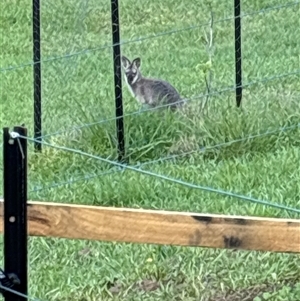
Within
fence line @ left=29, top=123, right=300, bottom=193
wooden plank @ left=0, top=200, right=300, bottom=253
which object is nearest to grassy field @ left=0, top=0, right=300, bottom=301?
fence line @ left=29, top=123, right=300, bottom=193

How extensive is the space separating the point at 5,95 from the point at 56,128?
178cm

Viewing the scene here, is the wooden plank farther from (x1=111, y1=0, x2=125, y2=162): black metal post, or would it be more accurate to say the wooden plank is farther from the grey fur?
the grey fur

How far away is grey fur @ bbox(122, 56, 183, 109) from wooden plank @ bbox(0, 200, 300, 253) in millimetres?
3957

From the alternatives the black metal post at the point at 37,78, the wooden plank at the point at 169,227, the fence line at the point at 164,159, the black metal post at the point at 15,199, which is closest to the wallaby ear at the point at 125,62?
the black metal post at the point at 37,78

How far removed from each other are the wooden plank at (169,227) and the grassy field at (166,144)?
150cm

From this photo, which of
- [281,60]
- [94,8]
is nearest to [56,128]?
[281,60]

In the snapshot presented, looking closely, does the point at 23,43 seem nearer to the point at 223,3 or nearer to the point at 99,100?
the point at 223,3

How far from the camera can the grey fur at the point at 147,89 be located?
293 inches

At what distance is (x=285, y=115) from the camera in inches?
282

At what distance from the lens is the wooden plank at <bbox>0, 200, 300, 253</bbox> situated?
10.8 ft

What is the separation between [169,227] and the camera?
334 centimetres

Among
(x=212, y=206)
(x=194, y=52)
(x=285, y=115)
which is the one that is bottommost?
(x=212, y=206)

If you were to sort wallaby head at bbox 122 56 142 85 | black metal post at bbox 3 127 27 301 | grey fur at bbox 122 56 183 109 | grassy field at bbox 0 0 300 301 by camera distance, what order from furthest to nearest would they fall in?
wallaby head at bbox 122 56 142 85, grey fur at bbox 122 56 183 109, grassy field at bbox 0 0 300 301, black metal post at bbox 3 127 27 301

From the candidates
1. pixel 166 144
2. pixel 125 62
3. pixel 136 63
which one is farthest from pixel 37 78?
pixel 166 144
